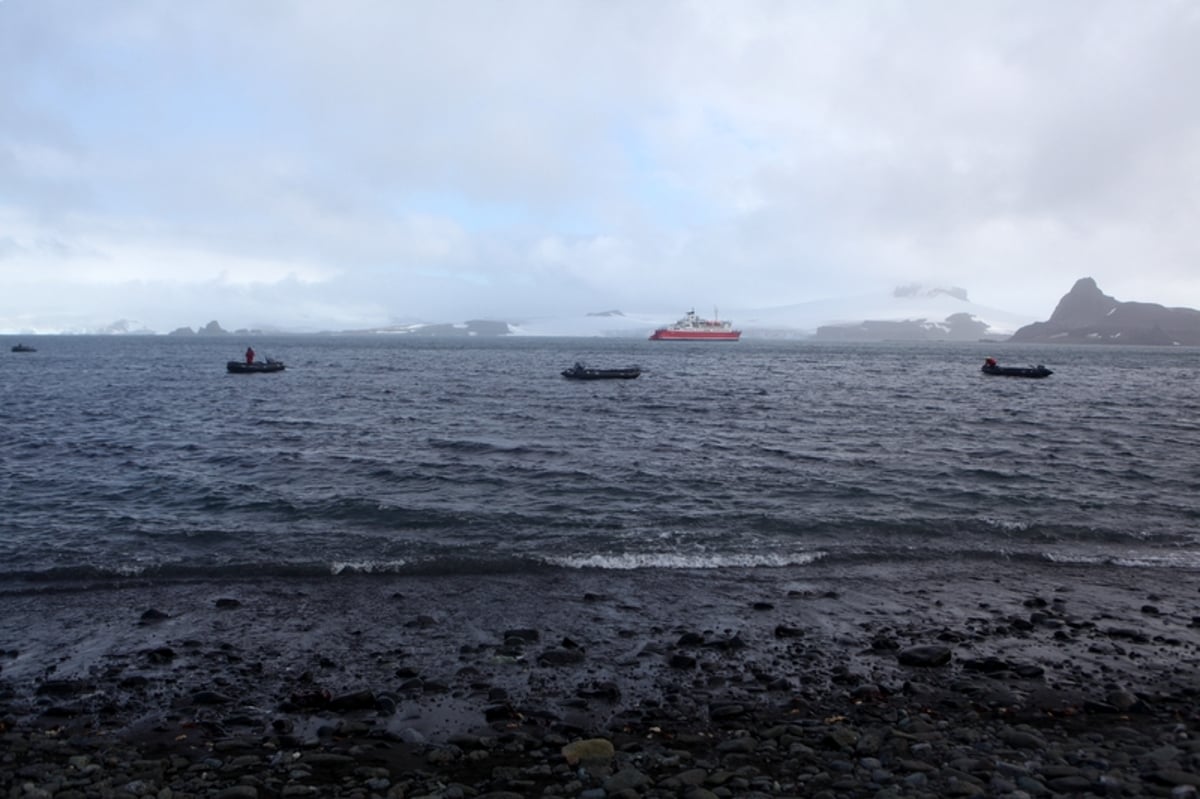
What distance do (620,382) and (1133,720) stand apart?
52423mm

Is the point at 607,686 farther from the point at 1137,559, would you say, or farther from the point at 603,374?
the point at 603,374

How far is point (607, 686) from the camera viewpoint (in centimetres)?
904

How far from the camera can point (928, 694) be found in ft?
29.0

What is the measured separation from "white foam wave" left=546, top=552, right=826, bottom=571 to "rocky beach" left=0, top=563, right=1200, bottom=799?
1.86 feet

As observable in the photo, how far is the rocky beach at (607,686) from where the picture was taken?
274 inches

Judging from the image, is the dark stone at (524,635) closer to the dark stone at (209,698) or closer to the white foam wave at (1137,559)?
the dark stone at (209,698)

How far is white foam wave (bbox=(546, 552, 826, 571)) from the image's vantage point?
14.3 metres

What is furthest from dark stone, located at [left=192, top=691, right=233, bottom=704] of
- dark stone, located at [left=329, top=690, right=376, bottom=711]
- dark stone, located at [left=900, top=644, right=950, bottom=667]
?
dark stone, located at [left=900, top=644, right=950, bottom=667]

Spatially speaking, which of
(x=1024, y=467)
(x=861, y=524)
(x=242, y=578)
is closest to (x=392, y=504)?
(x=242, y=578)

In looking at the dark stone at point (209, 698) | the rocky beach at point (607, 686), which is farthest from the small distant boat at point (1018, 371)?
the dark stone at point (209, 698)

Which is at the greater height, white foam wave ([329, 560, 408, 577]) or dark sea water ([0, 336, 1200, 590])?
dark sea water ([0, 336, 1200, 590])

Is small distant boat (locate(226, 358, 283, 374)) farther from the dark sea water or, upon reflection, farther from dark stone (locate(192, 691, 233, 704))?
dark stone (locate(192, 691, 233, 704))

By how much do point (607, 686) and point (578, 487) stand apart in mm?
11866

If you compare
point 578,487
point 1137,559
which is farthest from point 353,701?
point 1137,559
